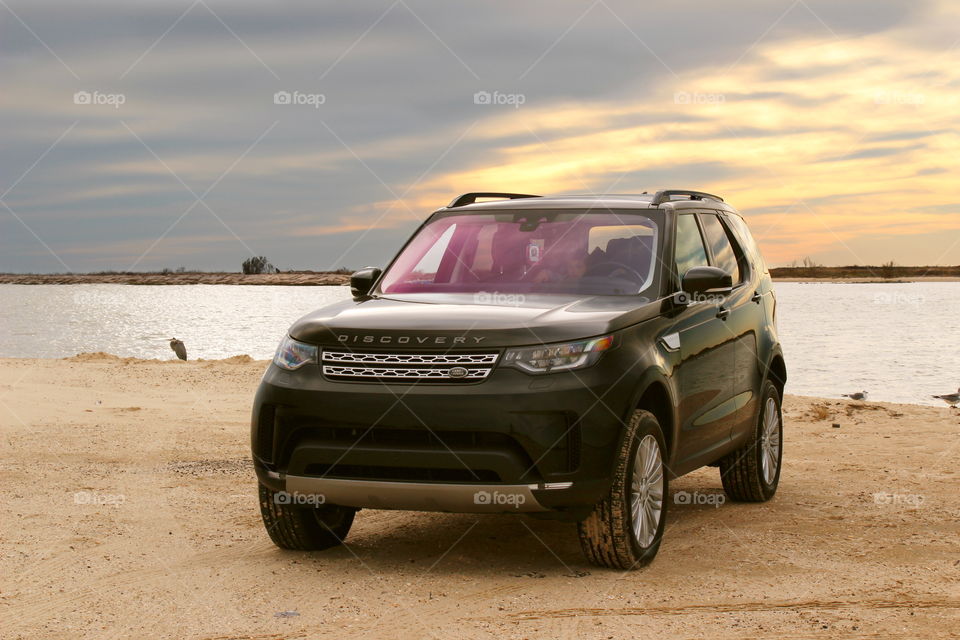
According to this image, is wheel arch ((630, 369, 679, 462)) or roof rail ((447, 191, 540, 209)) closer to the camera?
wheel arch ((630, 369, 679, 462))

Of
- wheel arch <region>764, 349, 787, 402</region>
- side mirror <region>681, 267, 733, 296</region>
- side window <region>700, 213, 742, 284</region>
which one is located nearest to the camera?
side mirror <region>681, 267, 733, 296</region>

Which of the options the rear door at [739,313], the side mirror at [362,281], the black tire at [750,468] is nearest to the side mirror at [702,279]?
the rear door at [739,313]

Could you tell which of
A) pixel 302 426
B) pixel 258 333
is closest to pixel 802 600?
pixel 302 426

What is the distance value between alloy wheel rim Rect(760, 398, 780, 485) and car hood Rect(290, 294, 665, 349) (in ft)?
8.80

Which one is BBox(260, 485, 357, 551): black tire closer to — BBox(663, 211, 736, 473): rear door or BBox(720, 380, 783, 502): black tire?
BBox(663, 211, 736, 473): rear door

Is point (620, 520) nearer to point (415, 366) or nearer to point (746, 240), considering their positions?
point (415, 366)

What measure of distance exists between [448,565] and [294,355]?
147 centimetres

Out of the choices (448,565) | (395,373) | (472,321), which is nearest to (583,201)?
(472,321)

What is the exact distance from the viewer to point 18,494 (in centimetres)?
875

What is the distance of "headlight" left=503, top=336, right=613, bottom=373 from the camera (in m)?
5.76

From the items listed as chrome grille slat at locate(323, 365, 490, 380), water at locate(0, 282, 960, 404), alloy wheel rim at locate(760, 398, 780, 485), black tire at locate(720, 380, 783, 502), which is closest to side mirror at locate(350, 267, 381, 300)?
chrome grille slat at locate(323, 365, 490, 380)

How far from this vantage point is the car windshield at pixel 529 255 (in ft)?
22.7

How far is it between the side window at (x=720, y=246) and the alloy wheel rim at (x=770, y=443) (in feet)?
3.74

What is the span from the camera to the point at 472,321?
19.5ft
